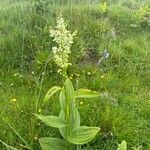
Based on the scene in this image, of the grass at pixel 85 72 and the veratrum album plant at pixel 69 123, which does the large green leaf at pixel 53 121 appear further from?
the grass at pixel 85 72

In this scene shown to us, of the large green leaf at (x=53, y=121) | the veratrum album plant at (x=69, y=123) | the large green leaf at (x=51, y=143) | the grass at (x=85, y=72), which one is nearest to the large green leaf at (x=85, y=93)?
the veratrum album plant at (x=69, y=123)

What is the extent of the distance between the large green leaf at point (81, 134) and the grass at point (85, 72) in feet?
1.27

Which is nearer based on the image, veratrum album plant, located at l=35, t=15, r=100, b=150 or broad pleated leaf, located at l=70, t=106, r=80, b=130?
veratrum album plant, located at l=35, t=15, r=100, b=150

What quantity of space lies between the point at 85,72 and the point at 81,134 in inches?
62.4

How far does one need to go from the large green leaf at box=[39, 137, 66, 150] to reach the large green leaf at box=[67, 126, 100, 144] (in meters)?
0.16

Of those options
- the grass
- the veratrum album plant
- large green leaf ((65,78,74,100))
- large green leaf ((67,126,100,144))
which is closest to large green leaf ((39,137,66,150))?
the veratrum album plant

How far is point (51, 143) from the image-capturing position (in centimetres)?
303

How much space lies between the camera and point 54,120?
287cm

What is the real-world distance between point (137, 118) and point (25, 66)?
1515 millimetres

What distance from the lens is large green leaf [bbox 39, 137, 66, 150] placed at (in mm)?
2975

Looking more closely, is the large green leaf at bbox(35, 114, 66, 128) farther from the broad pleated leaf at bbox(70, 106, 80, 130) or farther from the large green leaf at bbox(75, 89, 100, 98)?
the large green leaf at bbox(75, 89, 100, 98)

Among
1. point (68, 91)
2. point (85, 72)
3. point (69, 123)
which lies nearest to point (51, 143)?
point (69, 123)

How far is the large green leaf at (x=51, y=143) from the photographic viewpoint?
2.97 metres

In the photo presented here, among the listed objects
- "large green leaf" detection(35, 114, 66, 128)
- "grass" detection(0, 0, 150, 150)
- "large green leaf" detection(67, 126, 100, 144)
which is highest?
"large green leaf" detection(35, 114, 66, 128)
